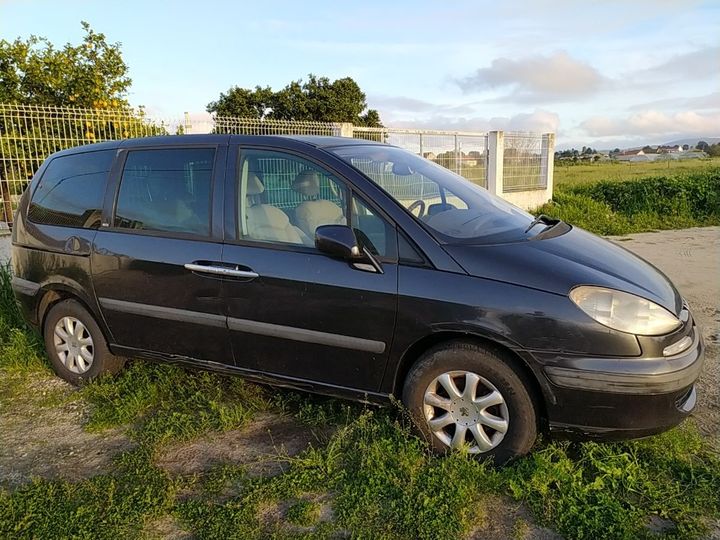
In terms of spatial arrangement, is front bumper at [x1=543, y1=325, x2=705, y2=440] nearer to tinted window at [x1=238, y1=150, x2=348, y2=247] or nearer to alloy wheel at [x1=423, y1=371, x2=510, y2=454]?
alloy wheel at [x1=423, y1=371, x2=510, y2=454]

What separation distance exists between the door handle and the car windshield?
861 millimetres

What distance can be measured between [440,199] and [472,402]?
1.27 metres

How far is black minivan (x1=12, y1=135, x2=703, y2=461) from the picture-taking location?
8.69 ft

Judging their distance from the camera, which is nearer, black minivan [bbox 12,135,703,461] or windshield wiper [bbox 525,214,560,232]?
black minivan [bbox 12,135,703,461]

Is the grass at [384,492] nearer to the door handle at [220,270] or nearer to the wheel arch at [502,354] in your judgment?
the wheel arch at [502,354]

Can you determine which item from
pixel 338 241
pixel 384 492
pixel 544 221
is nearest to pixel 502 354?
pixel 384 492

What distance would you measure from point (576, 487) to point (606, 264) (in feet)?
3.70

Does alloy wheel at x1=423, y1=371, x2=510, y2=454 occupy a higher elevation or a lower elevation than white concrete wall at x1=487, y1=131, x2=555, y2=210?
lower

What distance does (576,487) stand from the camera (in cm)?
264

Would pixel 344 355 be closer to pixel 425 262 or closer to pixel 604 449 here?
pixel 425 262

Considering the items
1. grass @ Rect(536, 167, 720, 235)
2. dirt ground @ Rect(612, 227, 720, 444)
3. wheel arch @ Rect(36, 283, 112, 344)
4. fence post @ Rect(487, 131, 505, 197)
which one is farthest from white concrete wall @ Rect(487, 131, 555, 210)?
wheel arch @ Rect(36, 283, 112, 344)

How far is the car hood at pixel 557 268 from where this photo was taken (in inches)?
106

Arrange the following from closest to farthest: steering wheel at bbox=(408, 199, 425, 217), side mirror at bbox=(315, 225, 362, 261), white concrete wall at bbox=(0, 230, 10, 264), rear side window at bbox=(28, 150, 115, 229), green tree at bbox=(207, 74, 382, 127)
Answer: side mirror at bbox=(315, 225, 362, 261) < steering wheel at bbox=(408, 199, 425, 217) < rear side window at bbox=(28, 150, 115, 229) < white concrete wall at bbox=(0, 230, 10, 264) < green tree at bbox=(207, 74, 382, 127)

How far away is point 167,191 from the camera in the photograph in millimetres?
3625
